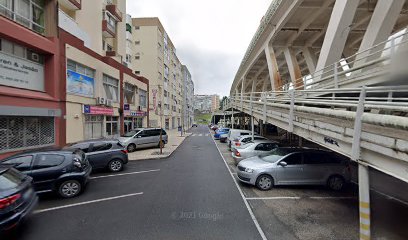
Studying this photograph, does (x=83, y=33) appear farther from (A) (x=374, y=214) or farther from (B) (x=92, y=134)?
(A) (x=374, y=214)

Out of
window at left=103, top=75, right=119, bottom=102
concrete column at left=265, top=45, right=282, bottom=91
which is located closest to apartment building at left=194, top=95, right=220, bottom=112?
window at left=103, top=75, right=119, bottom=102

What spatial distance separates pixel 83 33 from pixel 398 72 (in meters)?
Answer: 19.5

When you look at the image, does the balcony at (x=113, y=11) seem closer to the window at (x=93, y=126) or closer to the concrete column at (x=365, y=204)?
the window at (x=93, y=126)

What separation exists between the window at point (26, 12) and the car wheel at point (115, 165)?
8428 millimetres

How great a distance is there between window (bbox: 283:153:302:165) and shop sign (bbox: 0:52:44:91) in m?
12.8

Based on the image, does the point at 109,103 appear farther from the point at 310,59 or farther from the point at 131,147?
the point at 310,59

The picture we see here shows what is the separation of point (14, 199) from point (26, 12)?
11.7 metres

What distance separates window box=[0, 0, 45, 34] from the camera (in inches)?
421

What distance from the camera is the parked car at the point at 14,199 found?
441cm

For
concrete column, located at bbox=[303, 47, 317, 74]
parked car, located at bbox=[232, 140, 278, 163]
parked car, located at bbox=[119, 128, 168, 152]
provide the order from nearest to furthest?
parked car, located at bbox=[232, 140, 278, 163], parked car, located at bbox=[119, 128, 168, 152], concrete column, located at bbox=[303, 47, 317, 74]

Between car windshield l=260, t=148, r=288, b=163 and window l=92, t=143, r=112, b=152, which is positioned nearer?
car windshield l=260, t=148, r=288, b=163

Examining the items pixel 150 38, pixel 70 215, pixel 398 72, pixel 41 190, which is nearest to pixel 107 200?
pixel 70 215

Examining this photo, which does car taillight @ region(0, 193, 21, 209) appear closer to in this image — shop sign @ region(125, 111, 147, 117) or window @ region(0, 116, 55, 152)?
window @ region(0, 116, 55, 152)

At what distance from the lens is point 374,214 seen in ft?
21.0
